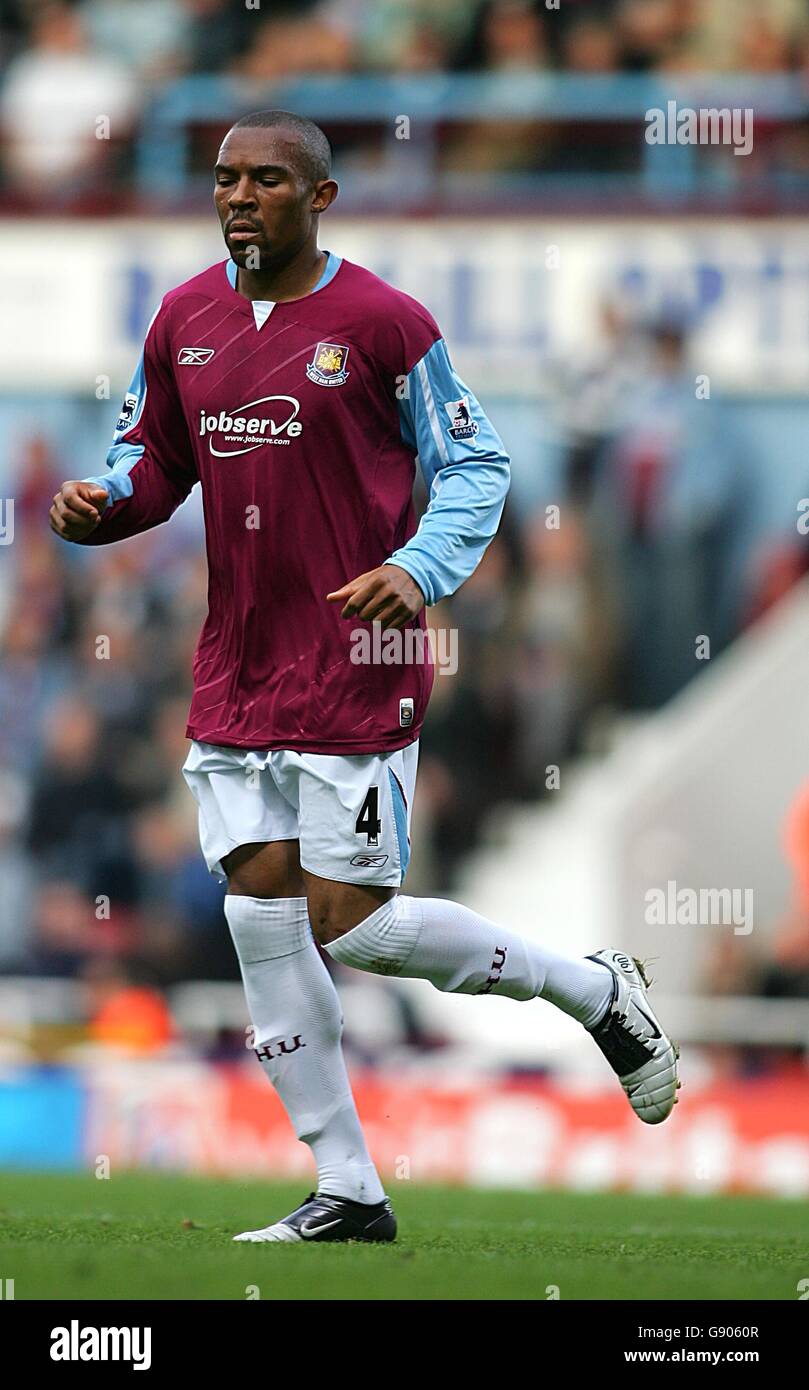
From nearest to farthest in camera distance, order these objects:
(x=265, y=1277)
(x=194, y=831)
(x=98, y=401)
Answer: (x=265, y=1277) < (x=194, y=831) < (x=98, y=401)

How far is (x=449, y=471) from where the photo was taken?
5.78 meters

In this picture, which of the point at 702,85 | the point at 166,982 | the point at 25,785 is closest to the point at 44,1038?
the point at 166,982

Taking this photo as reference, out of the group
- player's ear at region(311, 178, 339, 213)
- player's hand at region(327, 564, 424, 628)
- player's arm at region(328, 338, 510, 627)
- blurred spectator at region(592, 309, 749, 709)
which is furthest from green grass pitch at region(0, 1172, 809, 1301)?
blurred spectator at region(592, 309, 749, 709)

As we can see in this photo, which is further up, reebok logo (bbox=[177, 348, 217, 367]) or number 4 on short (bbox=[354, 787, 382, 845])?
reebok logo (bbox=[177, 348, 217, 367])

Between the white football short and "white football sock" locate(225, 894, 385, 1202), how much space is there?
198 mm

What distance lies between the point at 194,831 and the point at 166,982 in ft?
2.91

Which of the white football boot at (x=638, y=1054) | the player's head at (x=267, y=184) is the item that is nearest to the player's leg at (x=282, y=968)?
the white football boot at (x=638, y=1054)

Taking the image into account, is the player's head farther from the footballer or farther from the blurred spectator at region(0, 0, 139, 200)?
the blurred spectator at region(0, 0, 139, 200)

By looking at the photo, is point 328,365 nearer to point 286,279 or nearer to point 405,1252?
point 286,279

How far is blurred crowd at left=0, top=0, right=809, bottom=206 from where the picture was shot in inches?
571

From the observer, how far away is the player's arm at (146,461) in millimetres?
5859

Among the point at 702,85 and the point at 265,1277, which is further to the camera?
the point at 702,85

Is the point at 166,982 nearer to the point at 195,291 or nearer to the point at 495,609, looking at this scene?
the point at 495,609

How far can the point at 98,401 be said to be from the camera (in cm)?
1508
